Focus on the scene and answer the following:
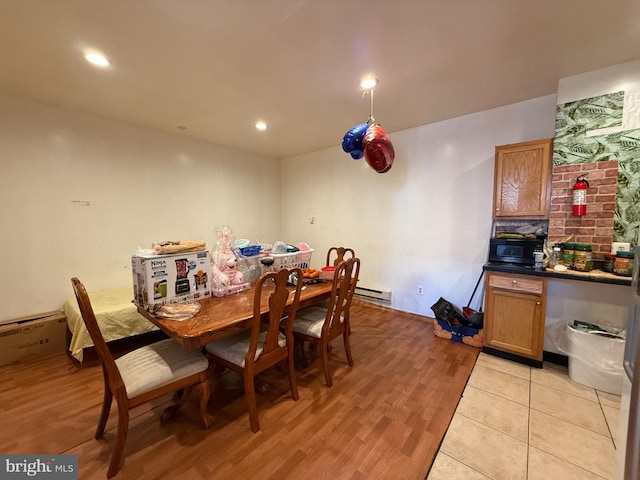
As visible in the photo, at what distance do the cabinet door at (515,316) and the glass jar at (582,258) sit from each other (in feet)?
0.93

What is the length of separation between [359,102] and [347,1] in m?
1.27

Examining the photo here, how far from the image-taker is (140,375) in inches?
56.3

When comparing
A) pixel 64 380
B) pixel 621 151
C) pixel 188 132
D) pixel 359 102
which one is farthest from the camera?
pixel 188 132

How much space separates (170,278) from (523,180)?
3161 millimetres

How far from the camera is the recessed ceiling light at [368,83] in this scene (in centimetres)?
221

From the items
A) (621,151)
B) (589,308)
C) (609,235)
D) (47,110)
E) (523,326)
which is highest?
(47,110)

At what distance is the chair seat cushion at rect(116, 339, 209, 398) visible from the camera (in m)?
1.40

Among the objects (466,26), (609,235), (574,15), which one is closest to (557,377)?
(609,235)

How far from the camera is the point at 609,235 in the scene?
2121 millimetres

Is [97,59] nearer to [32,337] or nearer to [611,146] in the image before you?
[32,337]

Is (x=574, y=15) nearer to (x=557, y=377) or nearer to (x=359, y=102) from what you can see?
(x=359, y=102)

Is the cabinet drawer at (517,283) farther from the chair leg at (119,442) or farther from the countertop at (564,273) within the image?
the chair leg at (119,442)

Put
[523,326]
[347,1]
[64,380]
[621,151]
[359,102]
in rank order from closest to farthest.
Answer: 1. [347,1]
2. [621,151]
3. [64,380]
4. [523,326]
5. [359,102]

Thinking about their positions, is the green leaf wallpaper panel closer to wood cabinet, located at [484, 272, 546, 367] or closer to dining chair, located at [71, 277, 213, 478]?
wood cabinet, located at [484, 272, 546, 367]
